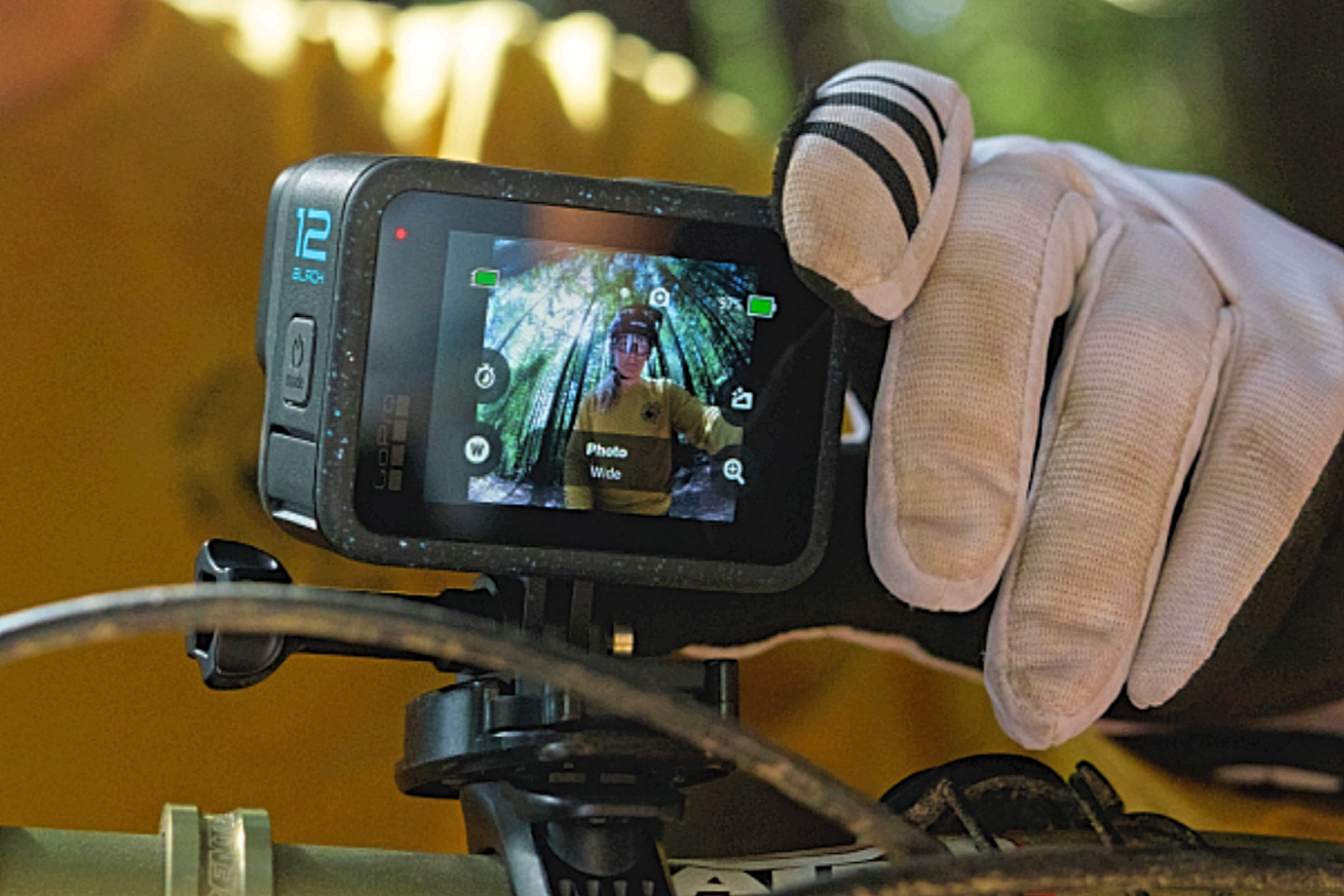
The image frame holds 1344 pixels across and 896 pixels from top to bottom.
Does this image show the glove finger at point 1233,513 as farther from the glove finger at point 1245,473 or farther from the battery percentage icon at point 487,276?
the battery percentage icon at point 487,276

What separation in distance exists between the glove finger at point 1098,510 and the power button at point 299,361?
0.72 ft

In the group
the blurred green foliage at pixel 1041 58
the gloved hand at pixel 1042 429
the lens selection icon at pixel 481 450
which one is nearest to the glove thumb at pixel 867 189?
the gloved hand at pixel 1042 429

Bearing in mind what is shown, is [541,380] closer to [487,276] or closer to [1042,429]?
[487,276]

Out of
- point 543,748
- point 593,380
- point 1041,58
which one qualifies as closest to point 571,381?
point 593,380

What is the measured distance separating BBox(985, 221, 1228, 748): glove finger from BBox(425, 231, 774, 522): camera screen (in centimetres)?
11

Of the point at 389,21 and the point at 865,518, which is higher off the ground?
the point at 389,21

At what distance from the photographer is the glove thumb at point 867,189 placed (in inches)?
16.1

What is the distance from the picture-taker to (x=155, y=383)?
0.63 meters

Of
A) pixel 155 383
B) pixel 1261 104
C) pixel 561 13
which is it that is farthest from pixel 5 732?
pixel 1261 104

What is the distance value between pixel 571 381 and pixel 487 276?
0.04m

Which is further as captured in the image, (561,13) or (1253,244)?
(561,13)

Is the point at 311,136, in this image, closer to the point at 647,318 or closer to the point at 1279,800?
the point at 647,318

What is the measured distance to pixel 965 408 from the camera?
434 mm

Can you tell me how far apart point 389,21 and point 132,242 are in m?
0.24
